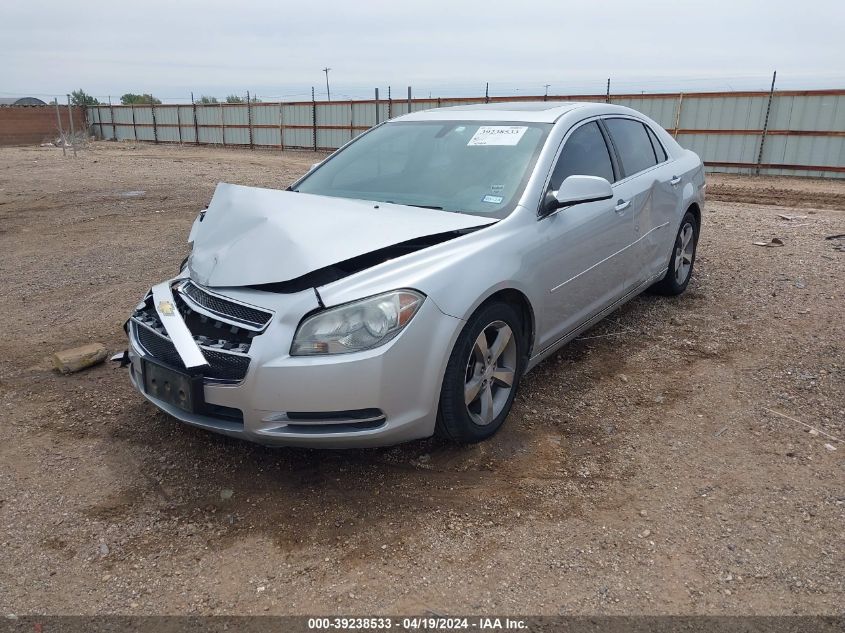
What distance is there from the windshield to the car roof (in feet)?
0.23

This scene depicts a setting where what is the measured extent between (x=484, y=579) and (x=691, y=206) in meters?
4.29

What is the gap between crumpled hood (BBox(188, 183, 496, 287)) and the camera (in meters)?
2.91

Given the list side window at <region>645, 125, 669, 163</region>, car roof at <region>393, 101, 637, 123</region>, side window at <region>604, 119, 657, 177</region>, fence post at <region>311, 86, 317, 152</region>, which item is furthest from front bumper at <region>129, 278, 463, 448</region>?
fence post at <region>311, 86, 317, 152</region>

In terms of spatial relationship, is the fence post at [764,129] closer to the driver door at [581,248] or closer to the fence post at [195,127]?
the driver door at [581,248]

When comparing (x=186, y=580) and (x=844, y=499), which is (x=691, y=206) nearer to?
(x=844, y=499)

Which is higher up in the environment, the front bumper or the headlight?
the headlight

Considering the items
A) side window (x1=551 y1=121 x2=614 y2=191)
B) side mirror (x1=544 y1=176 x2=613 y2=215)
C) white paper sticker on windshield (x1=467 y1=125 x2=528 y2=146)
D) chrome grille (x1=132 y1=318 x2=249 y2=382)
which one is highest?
white paper sticker on windshield (x1=467 y1=125 x2=528 y2=146)

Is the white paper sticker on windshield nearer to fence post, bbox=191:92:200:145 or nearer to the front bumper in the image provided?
the front bumper

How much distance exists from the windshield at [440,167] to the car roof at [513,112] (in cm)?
7

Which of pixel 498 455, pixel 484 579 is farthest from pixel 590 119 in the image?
pixel 484 579

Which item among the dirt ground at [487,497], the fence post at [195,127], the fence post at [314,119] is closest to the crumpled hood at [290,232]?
the dirt ground at [487,497]

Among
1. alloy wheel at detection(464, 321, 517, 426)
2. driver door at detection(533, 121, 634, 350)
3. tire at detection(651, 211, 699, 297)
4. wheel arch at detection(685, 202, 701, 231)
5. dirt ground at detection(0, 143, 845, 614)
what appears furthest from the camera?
wheel arch at detection(685, 202, 701, 231)

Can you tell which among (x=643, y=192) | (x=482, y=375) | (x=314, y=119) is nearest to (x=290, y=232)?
(x=482, y=375)

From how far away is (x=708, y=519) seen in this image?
276 centimetres
